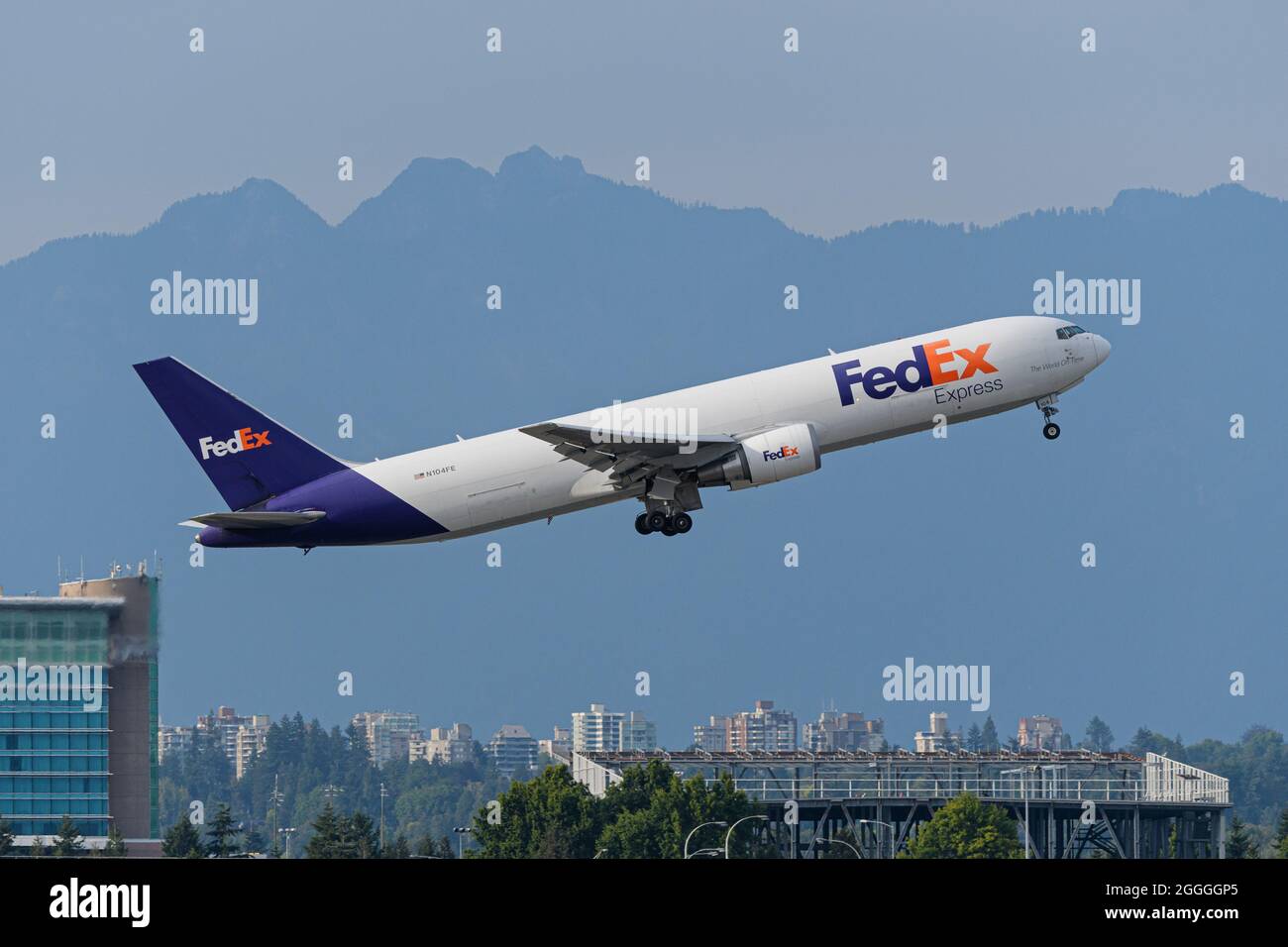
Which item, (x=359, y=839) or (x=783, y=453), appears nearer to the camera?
(x=783, y=453)

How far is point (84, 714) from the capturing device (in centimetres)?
17425

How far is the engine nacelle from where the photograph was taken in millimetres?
65938

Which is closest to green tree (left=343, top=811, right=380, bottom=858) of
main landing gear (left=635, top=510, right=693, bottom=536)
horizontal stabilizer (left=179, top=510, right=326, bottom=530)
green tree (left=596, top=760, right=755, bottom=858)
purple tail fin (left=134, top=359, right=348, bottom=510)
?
green tree (left=596, top=760, right=755, bottom=858)

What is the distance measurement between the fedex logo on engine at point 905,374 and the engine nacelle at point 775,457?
194 cm

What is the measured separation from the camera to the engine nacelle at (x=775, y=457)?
65938mm

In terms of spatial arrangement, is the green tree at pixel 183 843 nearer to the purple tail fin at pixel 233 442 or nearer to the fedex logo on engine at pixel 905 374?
the purple tail fin at pixel 233 442

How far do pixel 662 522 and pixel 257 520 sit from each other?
1427 centimetres

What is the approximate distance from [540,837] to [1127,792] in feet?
166

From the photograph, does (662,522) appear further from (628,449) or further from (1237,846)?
(1237,846)

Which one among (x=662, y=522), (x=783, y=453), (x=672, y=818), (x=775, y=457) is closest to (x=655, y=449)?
(x=662, y=522)

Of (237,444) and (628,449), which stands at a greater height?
(237,444)

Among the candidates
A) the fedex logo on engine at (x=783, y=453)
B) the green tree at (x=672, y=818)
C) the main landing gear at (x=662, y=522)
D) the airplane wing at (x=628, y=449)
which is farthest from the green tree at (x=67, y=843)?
the fedex logo on engine at (x=783, y=453)
